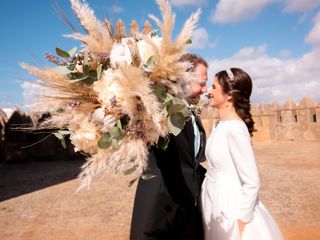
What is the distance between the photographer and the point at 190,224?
192 centimetres

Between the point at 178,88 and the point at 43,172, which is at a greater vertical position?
the point at 178,88

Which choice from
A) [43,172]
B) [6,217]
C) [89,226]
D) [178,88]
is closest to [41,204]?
[6,217]

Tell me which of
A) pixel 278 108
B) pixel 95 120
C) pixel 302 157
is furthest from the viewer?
pixel 278 108

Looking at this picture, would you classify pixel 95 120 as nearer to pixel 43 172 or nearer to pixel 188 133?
pixel 188 133

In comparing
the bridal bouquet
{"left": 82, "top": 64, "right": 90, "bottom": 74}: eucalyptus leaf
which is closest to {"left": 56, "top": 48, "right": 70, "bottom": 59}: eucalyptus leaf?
the bridal bouquet

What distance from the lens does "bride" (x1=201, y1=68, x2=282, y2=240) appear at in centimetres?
198

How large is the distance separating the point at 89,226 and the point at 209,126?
1557 centimetres

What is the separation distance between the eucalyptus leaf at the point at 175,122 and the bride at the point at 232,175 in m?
0.78

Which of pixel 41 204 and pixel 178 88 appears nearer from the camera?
pixel 178 88

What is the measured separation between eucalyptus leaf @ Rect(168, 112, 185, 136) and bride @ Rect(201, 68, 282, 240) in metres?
0.78

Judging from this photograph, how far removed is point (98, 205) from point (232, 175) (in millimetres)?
5126

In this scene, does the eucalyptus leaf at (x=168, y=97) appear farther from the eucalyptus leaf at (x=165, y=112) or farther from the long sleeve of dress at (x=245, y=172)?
the long sleeve of dress at (x=245, y=172)

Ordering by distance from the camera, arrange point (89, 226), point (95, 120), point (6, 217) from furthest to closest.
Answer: point (6, 217) → point (89, 226) → point (95, 120)

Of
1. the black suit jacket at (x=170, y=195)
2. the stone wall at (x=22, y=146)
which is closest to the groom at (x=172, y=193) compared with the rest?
the black suit jacket at (x=170, y=195)
